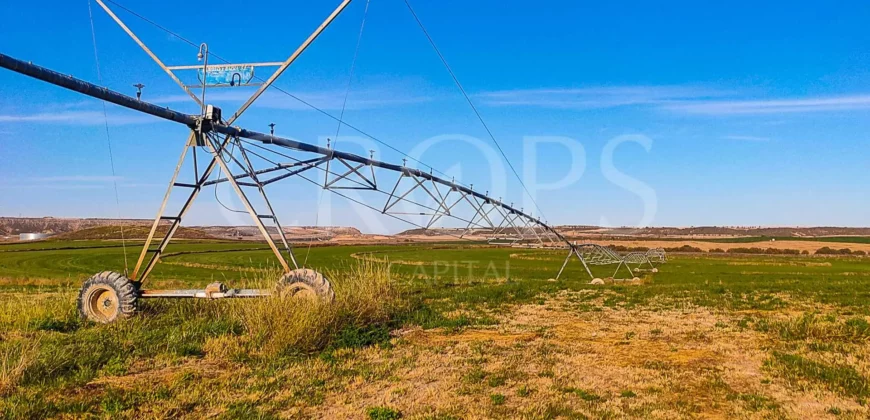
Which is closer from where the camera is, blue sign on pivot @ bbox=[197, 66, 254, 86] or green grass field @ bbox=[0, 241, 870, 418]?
green grass field @ bbox=[0, 241, 870, 418]

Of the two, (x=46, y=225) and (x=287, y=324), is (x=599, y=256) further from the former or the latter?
(x=46, y=225)

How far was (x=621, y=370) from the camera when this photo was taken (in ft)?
30.1

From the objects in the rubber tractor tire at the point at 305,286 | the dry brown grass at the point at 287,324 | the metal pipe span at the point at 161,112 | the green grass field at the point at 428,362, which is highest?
the metal pipe span at the point at 161,112

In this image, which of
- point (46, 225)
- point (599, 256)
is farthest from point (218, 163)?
point (46, 225)

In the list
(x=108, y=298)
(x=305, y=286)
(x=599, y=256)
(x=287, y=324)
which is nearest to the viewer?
(x=287, y=324)

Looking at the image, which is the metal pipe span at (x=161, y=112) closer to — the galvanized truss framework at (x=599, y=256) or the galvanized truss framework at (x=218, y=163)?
the galvanized truss framework at (x=218, y=163)

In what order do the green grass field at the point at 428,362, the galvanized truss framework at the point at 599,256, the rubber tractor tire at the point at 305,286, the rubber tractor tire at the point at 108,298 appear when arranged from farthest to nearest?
the galvanized truss framework at the point at 599,256 < the rubber tractor tire at the point at 108,298 < the rubber tractor tire at the point at 305,286 < the green grass field at the point at 428,362

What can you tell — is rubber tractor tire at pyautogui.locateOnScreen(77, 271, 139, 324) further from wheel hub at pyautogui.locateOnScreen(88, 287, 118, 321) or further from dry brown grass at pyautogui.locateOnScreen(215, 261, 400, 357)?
dry brown grass at pyautogui.locateOnScreen(215, 261, 400, 357)

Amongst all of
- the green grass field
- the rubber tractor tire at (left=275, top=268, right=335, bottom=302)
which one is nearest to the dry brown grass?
the green grass field

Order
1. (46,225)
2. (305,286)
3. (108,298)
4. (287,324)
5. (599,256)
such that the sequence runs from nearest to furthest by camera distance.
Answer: (287,324) < (305,286) < (108,298) < (599,256) < (46,225)

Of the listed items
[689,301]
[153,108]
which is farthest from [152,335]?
[689,301]

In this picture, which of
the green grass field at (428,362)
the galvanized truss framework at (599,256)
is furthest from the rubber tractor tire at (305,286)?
the galvanized truss framework at (599,256)

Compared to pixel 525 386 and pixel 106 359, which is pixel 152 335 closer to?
pixel 106 359

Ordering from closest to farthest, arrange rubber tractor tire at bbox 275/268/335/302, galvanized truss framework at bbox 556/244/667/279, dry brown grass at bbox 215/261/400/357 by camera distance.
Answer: dry brown grass at bbox 215/261/400/357
rubber tractor tire at bbox 275/268/335/302
galvanized truss framework at bbox 556/244/667/279
